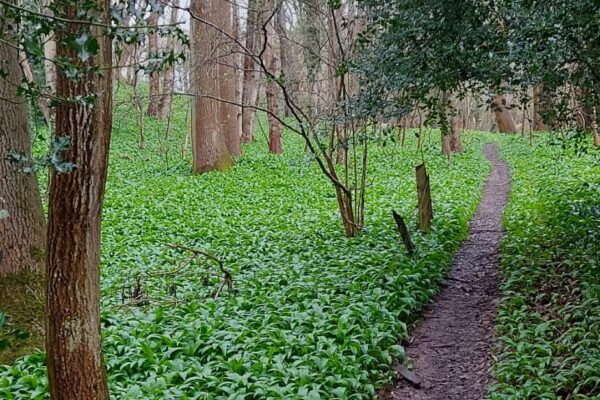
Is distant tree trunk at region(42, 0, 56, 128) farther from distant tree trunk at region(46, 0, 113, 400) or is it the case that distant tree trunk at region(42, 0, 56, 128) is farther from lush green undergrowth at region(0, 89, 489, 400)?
lush green undergrowth at region(0, 89, 489, 400)

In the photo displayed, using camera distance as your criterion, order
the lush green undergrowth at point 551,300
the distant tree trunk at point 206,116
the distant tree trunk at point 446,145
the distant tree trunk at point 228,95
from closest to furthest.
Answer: the lush green undergrowth at point 551,300
the distant tree trunk at point 206,116
the distant tree trunk at point 228,95
the distant tree trunk at point 446,145

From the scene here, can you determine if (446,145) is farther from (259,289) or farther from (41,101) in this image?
(41,101)

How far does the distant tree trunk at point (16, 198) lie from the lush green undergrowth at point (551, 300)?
4309 mm

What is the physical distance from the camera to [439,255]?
8508mm

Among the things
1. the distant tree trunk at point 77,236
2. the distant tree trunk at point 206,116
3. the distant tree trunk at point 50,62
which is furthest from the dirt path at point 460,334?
the distant tree trunk at point 206,116

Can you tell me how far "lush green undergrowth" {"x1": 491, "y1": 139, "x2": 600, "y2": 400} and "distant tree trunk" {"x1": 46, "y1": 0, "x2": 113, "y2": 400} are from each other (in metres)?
3.12

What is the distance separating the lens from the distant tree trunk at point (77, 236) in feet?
11.2

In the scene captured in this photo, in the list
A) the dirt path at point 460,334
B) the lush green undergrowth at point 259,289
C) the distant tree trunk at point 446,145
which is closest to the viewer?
the lush green undergrowth at point 259,289

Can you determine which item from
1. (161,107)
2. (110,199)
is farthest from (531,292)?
(161,107)

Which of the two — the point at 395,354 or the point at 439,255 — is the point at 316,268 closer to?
the point at 439,255

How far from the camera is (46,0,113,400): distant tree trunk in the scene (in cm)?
342

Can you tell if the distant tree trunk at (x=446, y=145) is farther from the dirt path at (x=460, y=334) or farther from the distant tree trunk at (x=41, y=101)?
the distant tree trunk at (x=41, y=101)

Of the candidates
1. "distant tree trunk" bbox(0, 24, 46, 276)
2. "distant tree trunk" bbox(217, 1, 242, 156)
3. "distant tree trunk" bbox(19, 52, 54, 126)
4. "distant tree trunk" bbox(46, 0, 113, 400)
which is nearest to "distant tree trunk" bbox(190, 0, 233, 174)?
"distant tree trunk" bbox(217, 1, 242, 156)

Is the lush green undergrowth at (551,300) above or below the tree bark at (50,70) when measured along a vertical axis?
below
